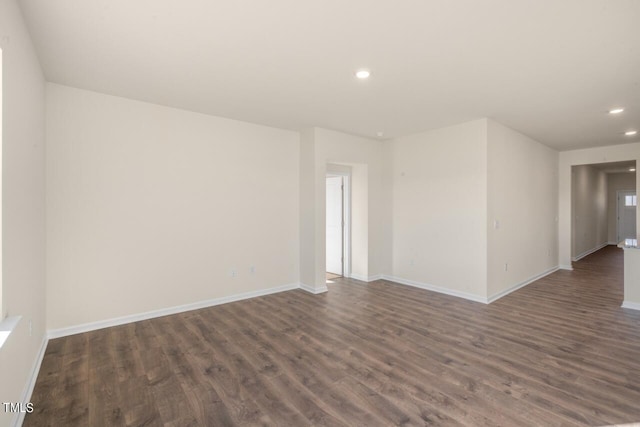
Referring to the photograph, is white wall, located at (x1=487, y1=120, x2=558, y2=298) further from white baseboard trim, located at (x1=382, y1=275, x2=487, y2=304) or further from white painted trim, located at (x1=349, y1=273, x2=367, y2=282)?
white painted trim, located at (x1=349, y1=273, x2=367, y2=282)

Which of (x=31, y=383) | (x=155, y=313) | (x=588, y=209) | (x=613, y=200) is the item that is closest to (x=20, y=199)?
(x=31, y=383)

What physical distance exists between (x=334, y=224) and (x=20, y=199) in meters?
4.78

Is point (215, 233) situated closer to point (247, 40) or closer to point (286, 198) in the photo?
point (286, 198)

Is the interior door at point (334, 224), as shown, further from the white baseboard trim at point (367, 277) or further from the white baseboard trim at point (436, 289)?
the white baseboard trim at point (436, 289)

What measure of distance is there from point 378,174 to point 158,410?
483 cm

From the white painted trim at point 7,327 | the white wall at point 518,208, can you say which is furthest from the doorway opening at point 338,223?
the white painted trim at point 7,327

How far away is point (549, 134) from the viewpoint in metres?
5.37

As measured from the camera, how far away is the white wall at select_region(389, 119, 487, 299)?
4520mm

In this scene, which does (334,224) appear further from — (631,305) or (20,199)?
(20,199)

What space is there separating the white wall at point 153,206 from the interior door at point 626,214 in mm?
11998

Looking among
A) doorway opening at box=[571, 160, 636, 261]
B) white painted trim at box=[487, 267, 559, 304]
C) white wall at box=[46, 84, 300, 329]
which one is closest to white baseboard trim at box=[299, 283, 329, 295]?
white wall at box=[46, 84, 300, 329]

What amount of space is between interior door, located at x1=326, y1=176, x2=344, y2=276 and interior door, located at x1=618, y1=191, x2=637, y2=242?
10.7m

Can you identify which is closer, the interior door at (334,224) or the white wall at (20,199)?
the white wall at (20,199)

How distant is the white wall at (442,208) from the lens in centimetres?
452
